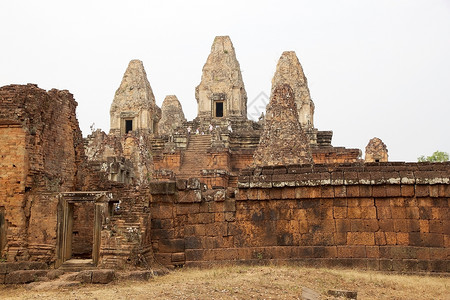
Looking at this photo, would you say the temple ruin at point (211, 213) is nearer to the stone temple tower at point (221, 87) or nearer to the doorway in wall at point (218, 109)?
the stone temple tower at point (221, 87)

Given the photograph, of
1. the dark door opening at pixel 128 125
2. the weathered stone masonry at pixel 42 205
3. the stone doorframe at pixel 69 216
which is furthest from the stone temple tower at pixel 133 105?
the stone doorframe at pixel 69 216

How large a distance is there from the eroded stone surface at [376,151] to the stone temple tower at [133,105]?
1798 cm

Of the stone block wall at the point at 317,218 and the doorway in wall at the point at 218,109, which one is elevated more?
the doorway in wall at the point at 218,109

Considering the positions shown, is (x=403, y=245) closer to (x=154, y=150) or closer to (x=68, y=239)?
(x=68, y=239)

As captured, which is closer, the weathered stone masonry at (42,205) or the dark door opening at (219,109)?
the weathered stone masonry at (42,205)

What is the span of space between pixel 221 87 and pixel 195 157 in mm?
9027

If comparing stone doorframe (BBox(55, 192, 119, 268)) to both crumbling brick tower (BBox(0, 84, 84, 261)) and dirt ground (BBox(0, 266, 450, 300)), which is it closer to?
crumbling brick tower (BBox(0, 84, 84, 261))

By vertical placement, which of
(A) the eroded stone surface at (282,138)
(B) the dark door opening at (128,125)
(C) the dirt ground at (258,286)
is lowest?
(C) the dirt ground at (258,286)

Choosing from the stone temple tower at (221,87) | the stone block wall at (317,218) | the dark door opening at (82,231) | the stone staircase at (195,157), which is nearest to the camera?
the stone block wall at (317,218)

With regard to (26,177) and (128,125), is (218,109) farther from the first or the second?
(26,177)

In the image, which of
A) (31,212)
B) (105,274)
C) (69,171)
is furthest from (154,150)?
(105,274)

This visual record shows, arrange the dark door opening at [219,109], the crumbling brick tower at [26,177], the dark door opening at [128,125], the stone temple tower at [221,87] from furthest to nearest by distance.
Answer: the dark door opening at [128,125] < the dark door opening at [219,109] < the stone temple tower at [221,87] < the crumbling brick tower at [26,177]

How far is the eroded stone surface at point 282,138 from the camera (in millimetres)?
17178

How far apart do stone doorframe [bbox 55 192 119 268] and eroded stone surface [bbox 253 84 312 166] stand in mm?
7745
